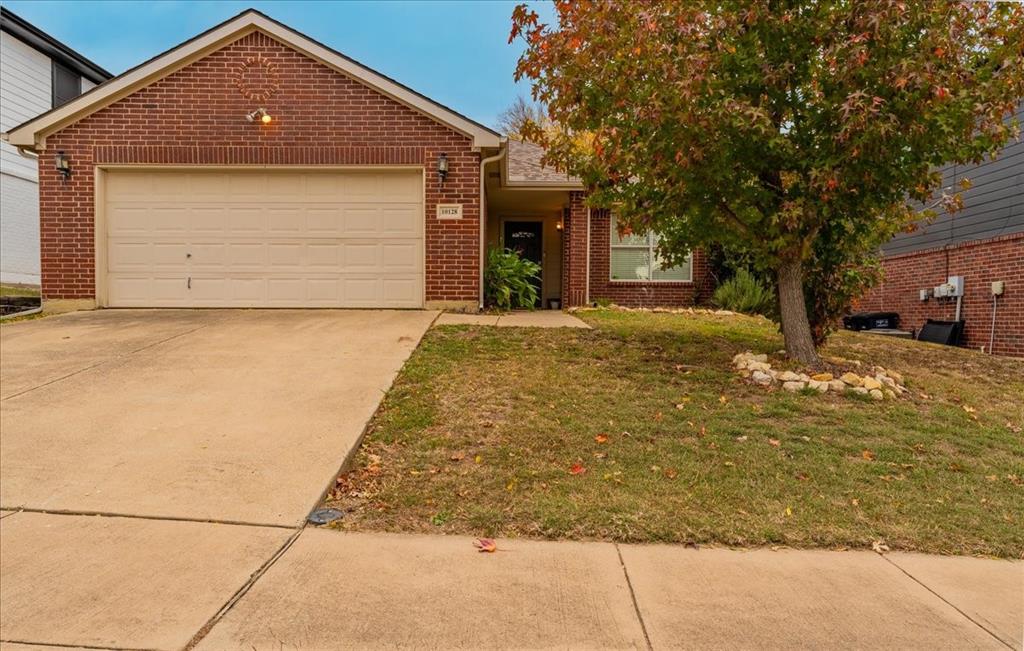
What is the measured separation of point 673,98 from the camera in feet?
17.5

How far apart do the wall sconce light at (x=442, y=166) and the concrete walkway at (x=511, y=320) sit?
→ 216 centimetres

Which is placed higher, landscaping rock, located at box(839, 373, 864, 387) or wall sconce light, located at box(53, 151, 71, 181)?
wall sconce light, located at box(53, 151, 71, 181)

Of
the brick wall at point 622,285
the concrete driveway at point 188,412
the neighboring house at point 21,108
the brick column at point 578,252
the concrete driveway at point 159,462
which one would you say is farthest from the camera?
the neighboring house at point 21,108

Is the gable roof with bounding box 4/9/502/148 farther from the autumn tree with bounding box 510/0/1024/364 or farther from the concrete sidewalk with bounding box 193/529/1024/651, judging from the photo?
the concrete sidewalk with bounding box 193/529/1024/651

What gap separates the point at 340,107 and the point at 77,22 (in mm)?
83546

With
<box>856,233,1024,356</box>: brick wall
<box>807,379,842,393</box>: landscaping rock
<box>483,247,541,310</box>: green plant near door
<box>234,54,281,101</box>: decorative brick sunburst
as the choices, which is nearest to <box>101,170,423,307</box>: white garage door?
<box>234,54,281,101</box>: decorative brick sunburst

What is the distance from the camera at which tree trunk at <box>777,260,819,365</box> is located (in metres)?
6.56

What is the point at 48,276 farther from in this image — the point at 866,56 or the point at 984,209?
the point at 984,209

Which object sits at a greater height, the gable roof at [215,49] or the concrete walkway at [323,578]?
the gable roof at [215,49]

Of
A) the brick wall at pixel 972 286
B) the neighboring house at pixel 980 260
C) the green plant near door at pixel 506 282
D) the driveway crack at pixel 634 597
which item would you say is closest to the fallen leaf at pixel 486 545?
the driveway crack at pixel 634 597

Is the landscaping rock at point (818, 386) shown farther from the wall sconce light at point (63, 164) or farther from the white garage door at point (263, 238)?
the wall sconce light at point (63, 164)

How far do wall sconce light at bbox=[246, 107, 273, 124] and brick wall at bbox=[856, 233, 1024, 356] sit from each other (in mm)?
9417

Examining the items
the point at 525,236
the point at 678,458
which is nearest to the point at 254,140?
the point at 525,236

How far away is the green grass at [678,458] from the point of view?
136 inches
